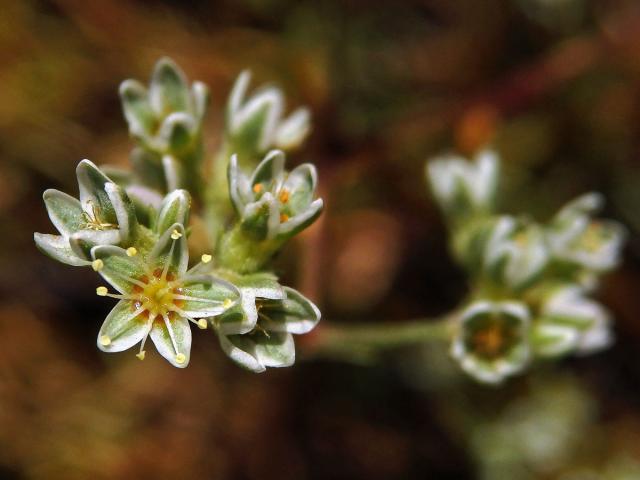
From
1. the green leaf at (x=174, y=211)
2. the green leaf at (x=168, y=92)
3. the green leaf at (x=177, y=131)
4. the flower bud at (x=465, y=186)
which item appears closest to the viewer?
the green leaf at (x=174, y=211)

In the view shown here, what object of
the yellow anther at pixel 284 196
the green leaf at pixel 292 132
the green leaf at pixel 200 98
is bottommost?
the yellow anther at pixel 284 196

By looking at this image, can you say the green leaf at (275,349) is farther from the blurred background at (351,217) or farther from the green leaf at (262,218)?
the blurred background at (351,217)

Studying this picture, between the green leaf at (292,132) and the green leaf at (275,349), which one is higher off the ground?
the green leaf at (292,132)

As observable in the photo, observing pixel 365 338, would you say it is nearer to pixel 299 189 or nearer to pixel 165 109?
pixel 299 189

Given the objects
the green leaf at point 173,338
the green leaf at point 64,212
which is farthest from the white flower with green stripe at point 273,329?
the green leaf at point 64,212

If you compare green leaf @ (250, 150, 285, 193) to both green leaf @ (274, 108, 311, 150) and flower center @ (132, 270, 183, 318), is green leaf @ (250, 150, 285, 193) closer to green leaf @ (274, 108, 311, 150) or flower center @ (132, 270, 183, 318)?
flower center @ (132, 270, 183, 318)

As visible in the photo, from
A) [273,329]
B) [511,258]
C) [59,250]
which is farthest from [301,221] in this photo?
[511,258]

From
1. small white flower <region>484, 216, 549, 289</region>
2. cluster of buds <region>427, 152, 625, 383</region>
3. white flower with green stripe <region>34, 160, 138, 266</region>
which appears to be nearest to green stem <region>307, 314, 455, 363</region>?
cluster of buds <region>427, 152, 625, 383</region>

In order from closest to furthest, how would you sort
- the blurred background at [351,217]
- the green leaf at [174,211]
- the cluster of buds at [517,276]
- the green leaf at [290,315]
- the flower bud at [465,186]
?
the green leaf at [174,211]
the green leaf at [290,315]
the cluster of buds at [517,276]
the flower bud at [465,186]
the blurred background at [351,217]

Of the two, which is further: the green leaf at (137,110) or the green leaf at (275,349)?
the green leaf at (137,110)
